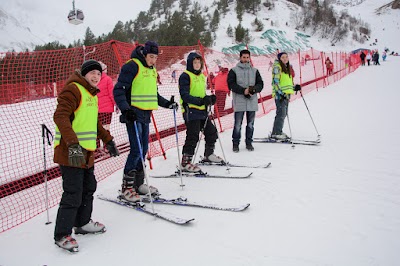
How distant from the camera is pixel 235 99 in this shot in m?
6.12

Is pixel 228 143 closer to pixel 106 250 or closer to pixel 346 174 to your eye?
pixel 346 174

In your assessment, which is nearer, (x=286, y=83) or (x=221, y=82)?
(x=286, y=83)

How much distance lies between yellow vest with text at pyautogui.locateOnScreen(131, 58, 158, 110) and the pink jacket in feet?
6.65

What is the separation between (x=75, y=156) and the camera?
2.70 m

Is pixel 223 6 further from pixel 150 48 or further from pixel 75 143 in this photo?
pixel 75 143

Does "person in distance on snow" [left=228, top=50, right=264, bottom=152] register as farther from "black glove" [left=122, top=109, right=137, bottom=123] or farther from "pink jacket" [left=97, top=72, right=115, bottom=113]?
"black glove" [left=122, top=109, right=137, bottom=123]

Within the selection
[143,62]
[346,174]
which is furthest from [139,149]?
[346,174]

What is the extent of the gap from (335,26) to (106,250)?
89003 millimetres

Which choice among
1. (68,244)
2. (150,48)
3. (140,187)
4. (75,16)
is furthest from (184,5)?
(68,244)

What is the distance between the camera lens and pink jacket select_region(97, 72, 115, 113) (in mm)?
5738

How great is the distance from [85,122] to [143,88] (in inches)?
41.1

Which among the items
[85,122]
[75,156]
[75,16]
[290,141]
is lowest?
[290,141]

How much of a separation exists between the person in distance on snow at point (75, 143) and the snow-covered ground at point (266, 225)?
1.01ft

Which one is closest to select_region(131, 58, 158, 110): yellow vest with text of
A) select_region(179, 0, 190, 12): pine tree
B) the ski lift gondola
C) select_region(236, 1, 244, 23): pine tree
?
the ski lift gondola
